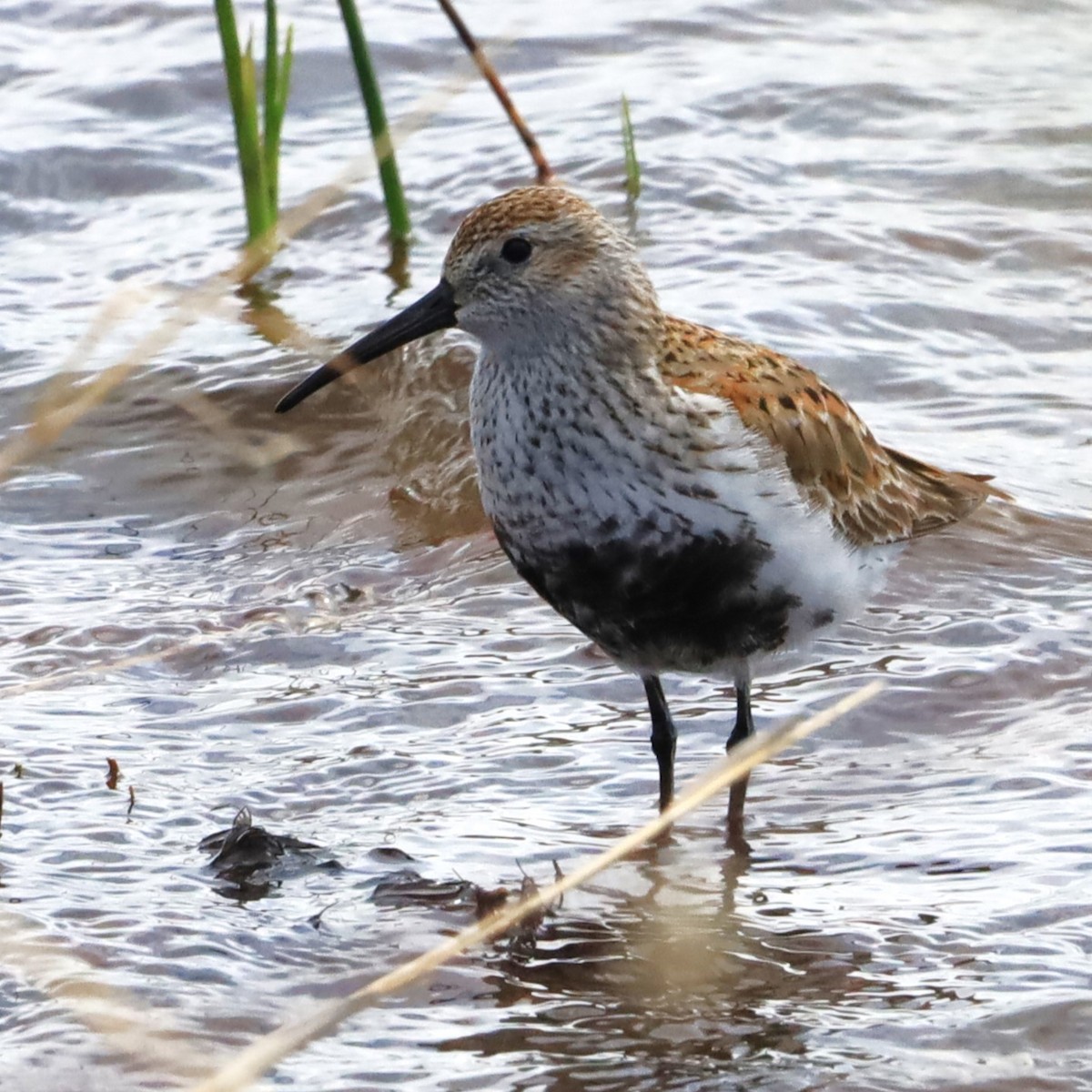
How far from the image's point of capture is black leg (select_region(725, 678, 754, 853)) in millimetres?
4914

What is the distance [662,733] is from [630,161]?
11.9 ft

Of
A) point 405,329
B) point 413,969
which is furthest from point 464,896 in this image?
point 413,969

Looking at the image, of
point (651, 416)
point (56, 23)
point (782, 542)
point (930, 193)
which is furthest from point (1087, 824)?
point (56, 23)

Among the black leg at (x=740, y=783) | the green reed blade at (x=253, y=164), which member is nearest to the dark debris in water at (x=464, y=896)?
the black leg at (x=740, y=783)

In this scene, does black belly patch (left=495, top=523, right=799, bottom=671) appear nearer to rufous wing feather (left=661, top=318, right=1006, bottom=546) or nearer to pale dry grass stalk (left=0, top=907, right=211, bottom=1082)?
rufous wing feather (left=661, top=318, right=1006, bottom=546)

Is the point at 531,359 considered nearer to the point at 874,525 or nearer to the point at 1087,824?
the point at 874,525

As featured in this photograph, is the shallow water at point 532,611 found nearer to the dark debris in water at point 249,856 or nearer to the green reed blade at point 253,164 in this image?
the dark debris in water at point 249,856

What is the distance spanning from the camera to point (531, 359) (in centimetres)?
475

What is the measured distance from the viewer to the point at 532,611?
20.0 feet

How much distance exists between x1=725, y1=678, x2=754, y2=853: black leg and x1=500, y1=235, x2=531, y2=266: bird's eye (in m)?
1.16

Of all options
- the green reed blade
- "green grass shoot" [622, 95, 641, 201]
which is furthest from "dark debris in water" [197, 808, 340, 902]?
"green grass shoot" [622, 95, 641, 201]

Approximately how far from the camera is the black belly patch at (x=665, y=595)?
4609mm

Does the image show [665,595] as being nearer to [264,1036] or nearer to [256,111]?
[264,1036]

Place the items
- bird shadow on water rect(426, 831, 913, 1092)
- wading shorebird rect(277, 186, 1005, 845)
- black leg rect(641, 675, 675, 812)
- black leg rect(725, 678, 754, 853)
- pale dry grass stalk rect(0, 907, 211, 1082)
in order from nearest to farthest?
pale dry grass stalk rect(0, 907, 211, 1082) → bird shadow on water rect(426, 831, 913, 1092) → wading shorebird rect(277, 186, 1005, 845) → black leg rect(725, 678, 754, 853) → black leg rect(641, 675, 675, 812)
